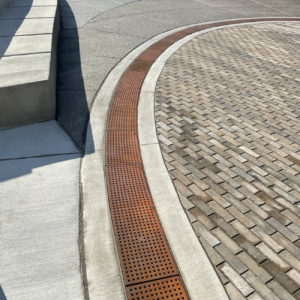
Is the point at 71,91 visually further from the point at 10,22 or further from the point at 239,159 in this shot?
the point at 239,159

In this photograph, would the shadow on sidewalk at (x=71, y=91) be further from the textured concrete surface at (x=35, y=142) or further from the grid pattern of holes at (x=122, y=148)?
the grid pattern of holes at (x=122, y=148)

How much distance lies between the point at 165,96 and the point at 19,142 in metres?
3.28

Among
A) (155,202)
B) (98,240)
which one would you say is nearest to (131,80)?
(155,202)

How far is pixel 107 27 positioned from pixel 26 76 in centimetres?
693

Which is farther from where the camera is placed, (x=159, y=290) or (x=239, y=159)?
(x=239, y=159)

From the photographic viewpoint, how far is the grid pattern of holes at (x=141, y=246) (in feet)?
11.7

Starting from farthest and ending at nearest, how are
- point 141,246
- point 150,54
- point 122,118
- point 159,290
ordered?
1. point 150,54
2. point 122,118
3. point 141,246
4. point 159,290

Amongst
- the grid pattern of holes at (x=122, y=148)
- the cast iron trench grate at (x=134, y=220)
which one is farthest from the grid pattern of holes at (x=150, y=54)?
the grid pattern of holes at (x=122, y=148)

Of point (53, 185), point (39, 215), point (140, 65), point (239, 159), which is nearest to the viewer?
point (39, 215)

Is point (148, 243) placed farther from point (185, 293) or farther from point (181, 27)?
point (181, 27)

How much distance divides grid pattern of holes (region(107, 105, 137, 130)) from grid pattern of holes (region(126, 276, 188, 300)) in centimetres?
319

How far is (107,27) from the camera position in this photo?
12.1 meters

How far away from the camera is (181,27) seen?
497 inches

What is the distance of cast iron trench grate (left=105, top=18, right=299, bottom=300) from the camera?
11.4 feet
